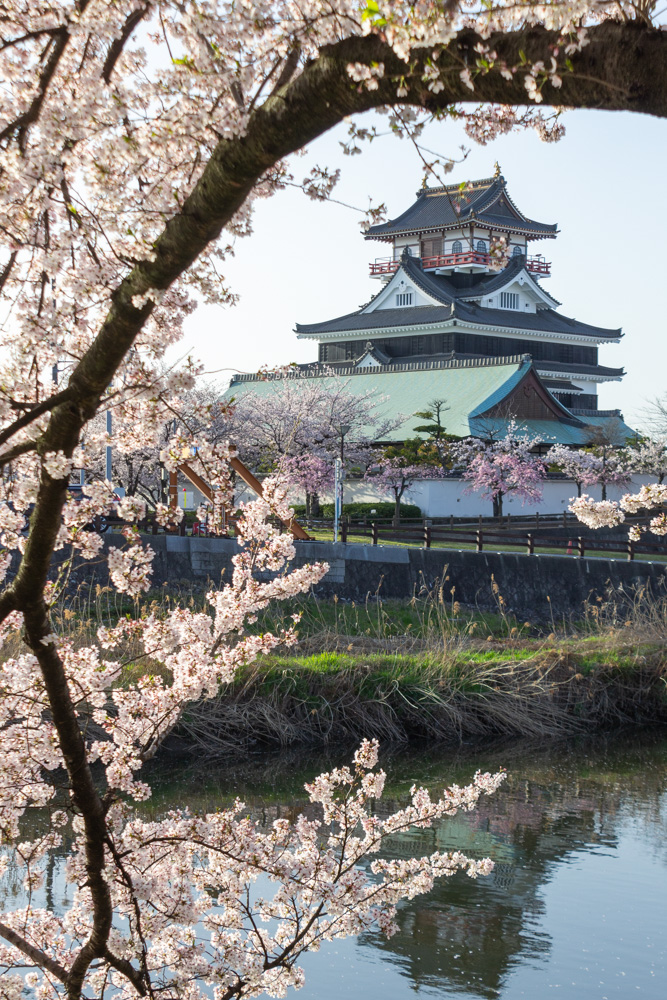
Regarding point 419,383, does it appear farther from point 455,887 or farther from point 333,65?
point 333,65

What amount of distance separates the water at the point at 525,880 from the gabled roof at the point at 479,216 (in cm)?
3879

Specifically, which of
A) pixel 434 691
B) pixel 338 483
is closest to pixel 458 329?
pixel 338 483

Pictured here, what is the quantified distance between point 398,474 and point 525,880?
69.5ft

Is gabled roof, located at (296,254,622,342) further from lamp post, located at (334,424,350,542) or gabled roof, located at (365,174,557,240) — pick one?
lamp post, located at (334,424,350,542)

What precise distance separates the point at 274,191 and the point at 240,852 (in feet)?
7.47

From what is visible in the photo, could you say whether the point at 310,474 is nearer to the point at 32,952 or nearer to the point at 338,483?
the point at 338,483

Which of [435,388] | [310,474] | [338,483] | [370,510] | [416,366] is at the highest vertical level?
[416,366]

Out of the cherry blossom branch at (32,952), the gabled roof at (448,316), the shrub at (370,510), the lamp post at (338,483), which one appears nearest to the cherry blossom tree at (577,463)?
the shrub at (370,510)

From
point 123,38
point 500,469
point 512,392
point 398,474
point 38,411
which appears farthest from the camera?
point 512,392

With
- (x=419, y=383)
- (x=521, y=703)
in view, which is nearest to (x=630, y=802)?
(x=521, y=703)

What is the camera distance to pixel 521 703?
1220cm

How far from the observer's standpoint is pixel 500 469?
29.8 m

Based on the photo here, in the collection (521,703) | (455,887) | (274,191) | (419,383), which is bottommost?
(455,887)

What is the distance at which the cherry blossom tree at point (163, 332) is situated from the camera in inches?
77.8
